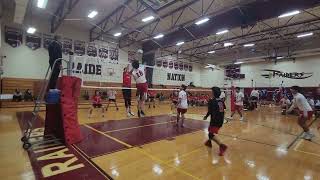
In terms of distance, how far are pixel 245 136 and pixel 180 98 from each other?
86.5 inches

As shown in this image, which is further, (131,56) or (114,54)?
(131,56)

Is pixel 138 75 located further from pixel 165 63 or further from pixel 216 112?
pixel 165 63

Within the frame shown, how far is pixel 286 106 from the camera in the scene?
12.4m

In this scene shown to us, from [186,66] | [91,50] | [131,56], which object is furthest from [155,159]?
[186,66]

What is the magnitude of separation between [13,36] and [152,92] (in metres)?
10.2

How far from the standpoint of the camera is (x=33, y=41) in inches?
531

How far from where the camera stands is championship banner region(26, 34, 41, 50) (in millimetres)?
13280

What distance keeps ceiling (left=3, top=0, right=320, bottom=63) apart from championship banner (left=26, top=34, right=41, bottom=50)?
1.39 meters

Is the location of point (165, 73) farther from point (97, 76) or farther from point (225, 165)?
point (225, 165)

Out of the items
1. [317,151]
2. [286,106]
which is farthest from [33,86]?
[286,106]

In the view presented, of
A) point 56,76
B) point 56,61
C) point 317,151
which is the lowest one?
point 317,151

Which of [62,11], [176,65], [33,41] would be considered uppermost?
[62,11]

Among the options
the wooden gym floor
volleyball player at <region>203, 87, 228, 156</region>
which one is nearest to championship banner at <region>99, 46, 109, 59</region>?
the wooden gym floor

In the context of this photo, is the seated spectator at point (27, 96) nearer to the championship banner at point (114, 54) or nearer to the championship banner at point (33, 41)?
the championship banner at point (33, 41)
